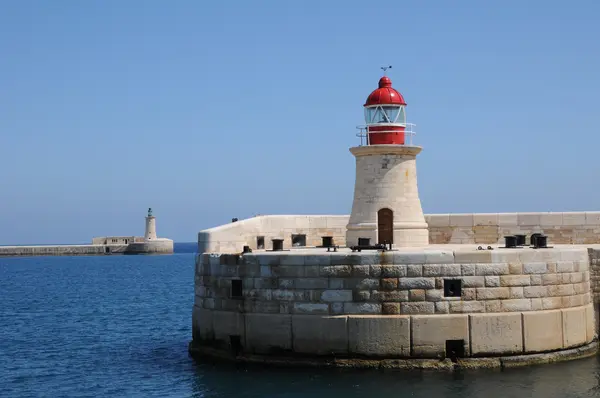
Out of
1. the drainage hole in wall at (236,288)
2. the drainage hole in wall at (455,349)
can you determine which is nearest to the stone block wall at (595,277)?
the drainage hole in wall at (455,349)

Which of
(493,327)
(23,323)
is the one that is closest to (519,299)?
(493,327)

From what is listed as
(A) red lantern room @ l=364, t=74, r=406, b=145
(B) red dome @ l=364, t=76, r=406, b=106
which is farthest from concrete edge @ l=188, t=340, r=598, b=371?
(B) red dome @ l=364, t=76, r=406, b=106

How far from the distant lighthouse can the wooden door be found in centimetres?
7891

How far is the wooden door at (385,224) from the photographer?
2177 cm

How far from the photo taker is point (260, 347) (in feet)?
58.0

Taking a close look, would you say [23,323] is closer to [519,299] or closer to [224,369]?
[224,369]

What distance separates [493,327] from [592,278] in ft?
12.7

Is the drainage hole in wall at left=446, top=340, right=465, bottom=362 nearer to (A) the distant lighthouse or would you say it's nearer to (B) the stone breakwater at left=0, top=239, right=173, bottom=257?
(A) the distant lighthouse

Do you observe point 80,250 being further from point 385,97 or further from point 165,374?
point 165,374

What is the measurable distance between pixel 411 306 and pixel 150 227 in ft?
289

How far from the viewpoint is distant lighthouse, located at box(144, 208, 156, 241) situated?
99.8m

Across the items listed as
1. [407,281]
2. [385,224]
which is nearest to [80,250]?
[385,224]

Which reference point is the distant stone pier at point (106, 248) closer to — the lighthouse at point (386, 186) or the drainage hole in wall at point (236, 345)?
the lighthouse at point (386, 186)

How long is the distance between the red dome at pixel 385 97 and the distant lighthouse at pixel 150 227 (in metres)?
78.4
